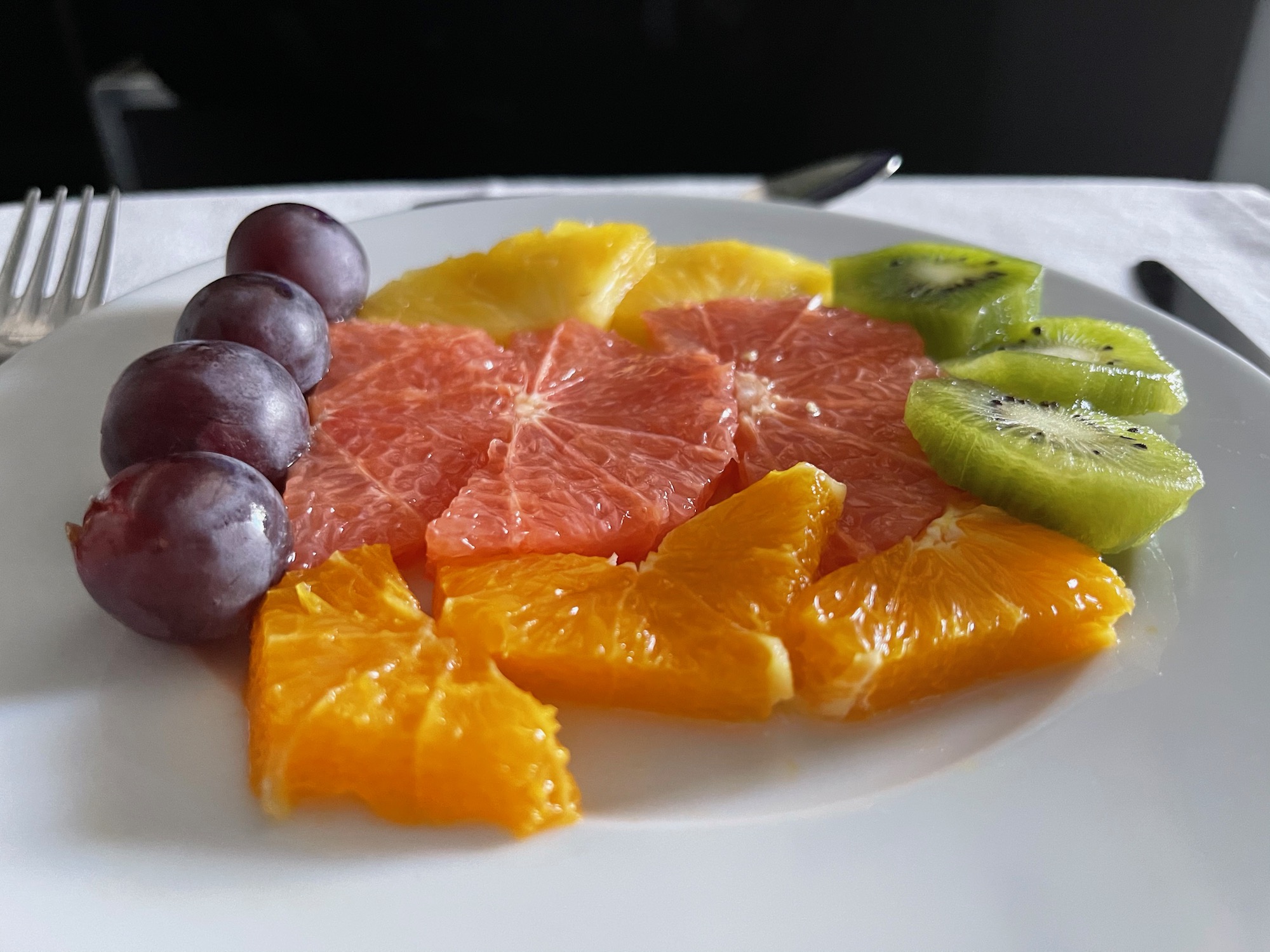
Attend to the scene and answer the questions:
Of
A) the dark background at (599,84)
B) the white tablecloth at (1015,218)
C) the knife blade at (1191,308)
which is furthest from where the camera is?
the dark background at (599,84)

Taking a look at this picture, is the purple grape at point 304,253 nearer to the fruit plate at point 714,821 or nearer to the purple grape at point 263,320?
the purple grape at point 263,320

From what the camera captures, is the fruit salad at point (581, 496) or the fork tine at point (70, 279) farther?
the fork tine at point (70, 279)

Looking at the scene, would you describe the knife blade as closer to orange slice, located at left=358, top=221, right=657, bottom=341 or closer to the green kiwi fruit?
the green kiwi fruit

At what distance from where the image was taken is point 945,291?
1901 mm

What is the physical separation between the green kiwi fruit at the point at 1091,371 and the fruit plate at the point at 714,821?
0.33 m

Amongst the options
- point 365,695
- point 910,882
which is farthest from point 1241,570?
point 365,695

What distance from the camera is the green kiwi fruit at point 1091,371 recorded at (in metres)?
1.66

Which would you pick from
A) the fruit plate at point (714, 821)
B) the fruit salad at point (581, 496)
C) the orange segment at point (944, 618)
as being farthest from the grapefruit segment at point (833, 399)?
the fruit plate at point (714, 821)

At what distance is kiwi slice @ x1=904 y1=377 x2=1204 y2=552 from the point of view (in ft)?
4.50

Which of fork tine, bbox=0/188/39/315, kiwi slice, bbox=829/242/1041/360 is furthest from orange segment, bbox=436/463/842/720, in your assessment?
fork tine, bbox=0/188/39/315

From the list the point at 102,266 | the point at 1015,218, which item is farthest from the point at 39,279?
the point at 1015,218

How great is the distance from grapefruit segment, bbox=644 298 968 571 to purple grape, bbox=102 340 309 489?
736mm

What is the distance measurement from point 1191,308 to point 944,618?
1389 millimetres

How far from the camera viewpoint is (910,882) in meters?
1.01
